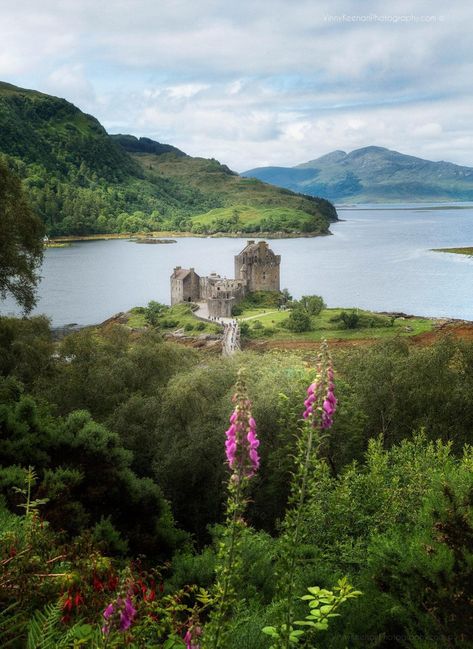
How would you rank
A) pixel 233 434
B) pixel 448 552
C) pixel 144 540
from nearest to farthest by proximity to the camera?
pixel 233 434 < pixel 448 552 < pixel 144 540

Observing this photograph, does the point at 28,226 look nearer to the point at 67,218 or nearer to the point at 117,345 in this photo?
the point at 117,345

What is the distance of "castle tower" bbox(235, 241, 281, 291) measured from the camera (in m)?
80.8

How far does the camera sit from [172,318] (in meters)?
69.4

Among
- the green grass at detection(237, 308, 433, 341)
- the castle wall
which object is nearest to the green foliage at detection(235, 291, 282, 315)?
the castle wall

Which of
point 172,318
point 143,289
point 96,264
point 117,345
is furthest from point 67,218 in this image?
point 117,345

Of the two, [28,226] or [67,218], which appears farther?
[67,218]

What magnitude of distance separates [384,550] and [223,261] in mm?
118537

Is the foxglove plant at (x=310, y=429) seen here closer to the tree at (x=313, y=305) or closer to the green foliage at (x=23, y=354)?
the green foliage at (x=23, y=354)

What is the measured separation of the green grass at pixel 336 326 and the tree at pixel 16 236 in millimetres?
38345

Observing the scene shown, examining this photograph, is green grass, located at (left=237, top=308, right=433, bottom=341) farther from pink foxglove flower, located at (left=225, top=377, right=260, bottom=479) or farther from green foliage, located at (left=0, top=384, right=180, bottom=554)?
pink foxglove flower, located at (left=225, top=377, right=260, bottom=479)

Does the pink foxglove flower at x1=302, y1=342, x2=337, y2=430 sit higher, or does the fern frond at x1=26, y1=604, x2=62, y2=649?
the pink foxglove flower at x1=302, y1=342, x2=337, y2=430

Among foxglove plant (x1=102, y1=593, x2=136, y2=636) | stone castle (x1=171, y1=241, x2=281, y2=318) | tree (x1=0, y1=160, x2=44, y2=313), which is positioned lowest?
stone castle (x1=171, y1=241, x2=281, y2=318)

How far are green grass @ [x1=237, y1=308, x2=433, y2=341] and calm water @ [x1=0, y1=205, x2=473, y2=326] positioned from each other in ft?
41.3

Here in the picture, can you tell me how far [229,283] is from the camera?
74250 millimetres
